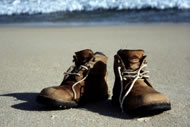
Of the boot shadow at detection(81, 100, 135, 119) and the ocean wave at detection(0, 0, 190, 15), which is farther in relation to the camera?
the ocean wave at detection(0, 0, 190, 15)

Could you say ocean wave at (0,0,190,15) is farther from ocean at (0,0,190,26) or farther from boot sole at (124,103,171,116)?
boot sole at (124,103,171,116)

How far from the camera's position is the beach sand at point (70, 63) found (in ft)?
5.73

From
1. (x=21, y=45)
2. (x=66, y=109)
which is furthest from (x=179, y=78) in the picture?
(x=21, y=45)

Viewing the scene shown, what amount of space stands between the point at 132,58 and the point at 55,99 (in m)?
0.50

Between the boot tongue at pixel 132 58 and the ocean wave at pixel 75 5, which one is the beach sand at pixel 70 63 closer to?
the boot tongue at pixel 132 58

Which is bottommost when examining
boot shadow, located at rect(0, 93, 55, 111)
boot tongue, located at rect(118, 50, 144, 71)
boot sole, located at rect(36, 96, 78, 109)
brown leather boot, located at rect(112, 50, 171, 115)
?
boot shadow, located at rect(0, 93, 55, 111)

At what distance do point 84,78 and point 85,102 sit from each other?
5.7 inches

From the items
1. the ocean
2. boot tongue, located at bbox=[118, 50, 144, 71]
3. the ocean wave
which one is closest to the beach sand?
boot tongue, located at bbox=[118, 50, 144, 71]

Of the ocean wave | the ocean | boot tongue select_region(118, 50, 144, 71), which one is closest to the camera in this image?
boot tongue select_region(118, 50, 144, 71)

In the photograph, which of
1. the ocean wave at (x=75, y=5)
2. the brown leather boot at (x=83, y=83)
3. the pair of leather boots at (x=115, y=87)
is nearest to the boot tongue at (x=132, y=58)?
the pair of leather boots at (x=115, y=87)

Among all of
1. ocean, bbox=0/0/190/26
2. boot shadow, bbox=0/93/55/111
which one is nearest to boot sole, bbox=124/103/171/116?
boot shadow, bbox=0/93/55/111

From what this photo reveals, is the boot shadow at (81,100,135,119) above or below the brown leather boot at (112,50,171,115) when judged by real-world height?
below

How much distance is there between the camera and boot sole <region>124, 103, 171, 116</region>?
1671mm

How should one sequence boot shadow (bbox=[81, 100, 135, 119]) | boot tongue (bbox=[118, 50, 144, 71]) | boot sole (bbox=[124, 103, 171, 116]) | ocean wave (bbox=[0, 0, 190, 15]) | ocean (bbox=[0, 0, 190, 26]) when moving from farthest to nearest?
ocean wave (bbox=[0, 0, 190, 15]) < ocean (bbox=[0, 0, 190, 26]) < boot tongue (bbox=[118, 50, 144, 71]) < boot shadow (bbox=[81, 100, 135, 119]) < boot sole (bbox=[124, 103, 171, 116])
